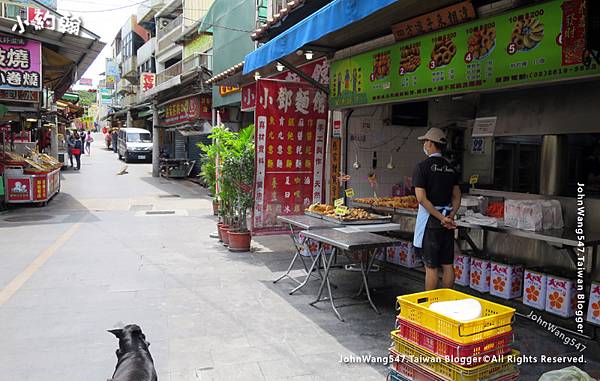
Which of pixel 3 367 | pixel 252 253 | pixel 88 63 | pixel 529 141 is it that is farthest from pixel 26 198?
pixel 529 141

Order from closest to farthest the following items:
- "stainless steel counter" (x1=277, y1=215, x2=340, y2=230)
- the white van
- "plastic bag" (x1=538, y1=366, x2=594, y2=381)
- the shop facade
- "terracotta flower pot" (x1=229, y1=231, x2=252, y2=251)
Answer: "plastic bag" (x1=538, y1=366, x2=594, y2=381) < the shop facade < "stainless steel counter" (x1=277, y1=215, x2=340, y2=230) < "terracotta flower pot" (x1=229, y1=231, x2=252, y2=251) < the white van

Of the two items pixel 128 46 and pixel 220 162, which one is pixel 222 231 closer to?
pixel 220 162

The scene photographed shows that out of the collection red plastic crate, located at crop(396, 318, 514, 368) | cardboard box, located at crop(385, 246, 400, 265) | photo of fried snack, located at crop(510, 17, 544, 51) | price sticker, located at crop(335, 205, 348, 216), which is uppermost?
photo of fried snack, located at crop(510, 17, 544, 51)

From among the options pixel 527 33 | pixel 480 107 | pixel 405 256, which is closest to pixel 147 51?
pixel 480 107

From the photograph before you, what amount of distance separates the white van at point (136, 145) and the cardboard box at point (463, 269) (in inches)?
1063

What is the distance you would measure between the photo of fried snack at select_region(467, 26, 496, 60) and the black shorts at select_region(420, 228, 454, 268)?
1.92m

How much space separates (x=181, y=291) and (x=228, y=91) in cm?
859

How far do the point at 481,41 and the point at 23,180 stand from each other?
470 inches

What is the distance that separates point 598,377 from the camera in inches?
107

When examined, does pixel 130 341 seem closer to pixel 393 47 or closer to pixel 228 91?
pixel 393 47

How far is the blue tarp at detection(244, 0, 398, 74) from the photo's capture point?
4191 millimetres

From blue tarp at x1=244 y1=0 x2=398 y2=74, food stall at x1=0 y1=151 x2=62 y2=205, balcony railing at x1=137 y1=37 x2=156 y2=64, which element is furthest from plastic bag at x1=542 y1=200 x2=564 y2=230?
balcony railing at x1=137 y1=37 x2=156 y2=64

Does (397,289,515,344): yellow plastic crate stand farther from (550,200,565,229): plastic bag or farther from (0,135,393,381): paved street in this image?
(550,200,565,229): plastic bag

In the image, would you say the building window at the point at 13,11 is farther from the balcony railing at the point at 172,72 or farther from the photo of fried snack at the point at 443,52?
the balcony railing at the point at 172,72
